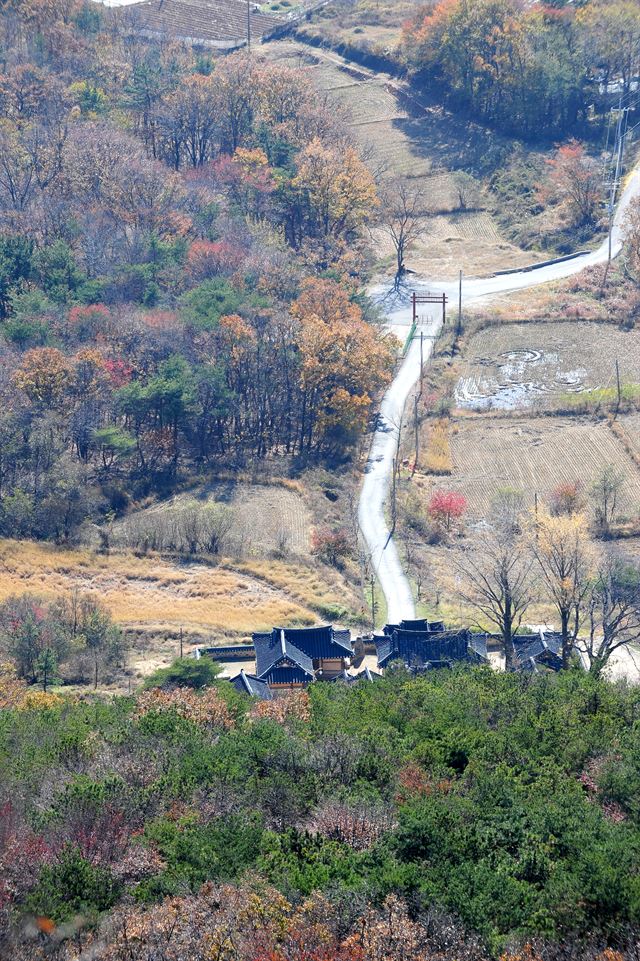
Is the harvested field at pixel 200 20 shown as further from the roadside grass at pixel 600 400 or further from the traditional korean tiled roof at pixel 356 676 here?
the traditional korean tiled roof at pixel 356 676

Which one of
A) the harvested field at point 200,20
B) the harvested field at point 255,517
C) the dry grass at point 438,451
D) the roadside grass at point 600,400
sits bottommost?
the harvested field at point 255,517

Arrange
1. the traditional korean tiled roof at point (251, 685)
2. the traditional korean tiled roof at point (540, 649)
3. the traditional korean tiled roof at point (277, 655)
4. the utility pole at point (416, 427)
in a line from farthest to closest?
the utility pole at point (416, 427)
the traditional korean tiled roof at point (540, 649)
the traditional korean tiled roof at point (277, 655)
the traditional korean tiled roof at point (251, 685)

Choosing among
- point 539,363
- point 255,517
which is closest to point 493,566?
point 255,517

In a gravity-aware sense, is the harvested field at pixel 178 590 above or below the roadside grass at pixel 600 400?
below

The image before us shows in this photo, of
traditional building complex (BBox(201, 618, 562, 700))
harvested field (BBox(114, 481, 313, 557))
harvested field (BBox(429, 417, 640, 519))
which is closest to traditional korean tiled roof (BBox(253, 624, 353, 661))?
traditional building complex (BBox(201, 618, 562, 700))

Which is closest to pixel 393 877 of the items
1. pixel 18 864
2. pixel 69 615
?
pixel 18 864

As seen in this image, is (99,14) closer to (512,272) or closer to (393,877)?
(512,272)

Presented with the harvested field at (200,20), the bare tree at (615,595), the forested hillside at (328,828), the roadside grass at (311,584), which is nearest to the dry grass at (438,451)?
the roadside grass at (311,584)

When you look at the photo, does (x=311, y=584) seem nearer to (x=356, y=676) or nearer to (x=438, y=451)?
(x=356, y=676)
